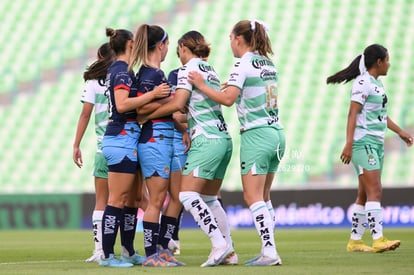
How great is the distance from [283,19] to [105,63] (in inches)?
695

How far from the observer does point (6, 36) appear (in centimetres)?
2745

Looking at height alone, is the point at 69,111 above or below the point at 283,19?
below

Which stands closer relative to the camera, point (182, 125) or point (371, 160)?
point (182, 125)

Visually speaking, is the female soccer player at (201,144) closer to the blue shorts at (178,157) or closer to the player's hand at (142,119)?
the player's hand at (142,119)

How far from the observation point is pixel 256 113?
814 cm

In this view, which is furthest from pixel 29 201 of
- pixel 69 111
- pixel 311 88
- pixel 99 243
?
pixel 99 243

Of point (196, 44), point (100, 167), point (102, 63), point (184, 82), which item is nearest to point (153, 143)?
point (184, 82)

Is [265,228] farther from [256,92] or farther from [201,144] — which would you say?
[256,92]

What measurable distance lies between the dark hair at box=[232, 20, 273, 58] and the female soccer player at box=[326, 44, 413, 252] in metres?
1.97

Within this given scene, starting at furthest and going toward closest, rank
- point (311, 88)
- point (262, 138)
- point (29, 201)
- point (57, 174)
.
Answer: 1. point (311, 88)
2. point (57, 174)
3. point (29, 201)
4. point (262, 138)

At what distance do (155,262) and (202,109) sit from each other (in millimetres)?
1377

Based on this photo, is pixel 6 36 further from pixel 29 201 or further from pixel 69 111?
pixel 29 201

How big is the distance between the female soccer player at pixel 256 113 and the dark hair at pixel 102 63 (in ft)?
5.06

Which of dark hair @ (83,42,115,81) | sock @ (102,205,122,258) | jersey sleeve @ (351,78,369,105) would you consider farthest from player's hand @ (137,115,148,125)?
jersey sleeve @ (351,78,369,105)
